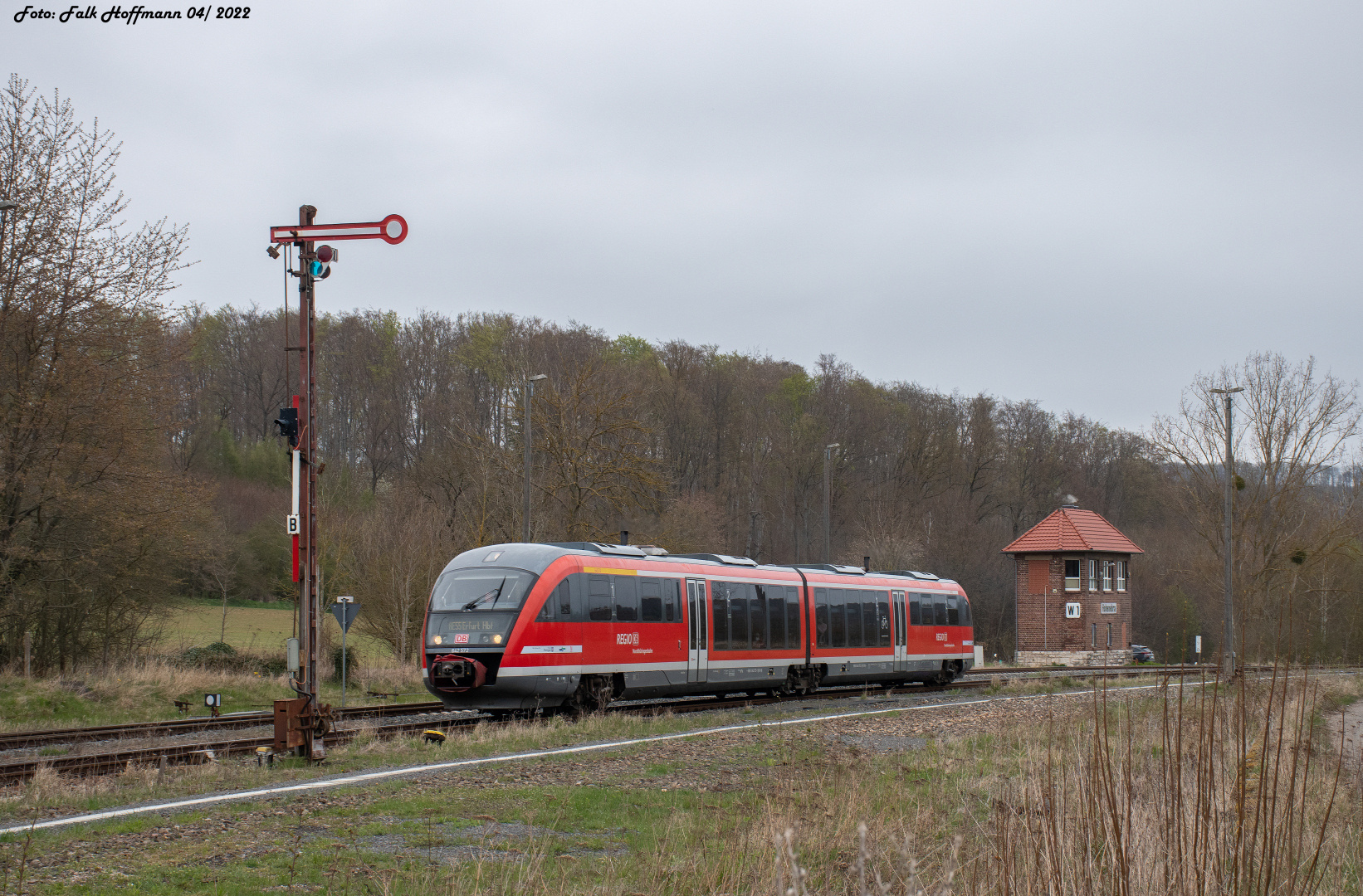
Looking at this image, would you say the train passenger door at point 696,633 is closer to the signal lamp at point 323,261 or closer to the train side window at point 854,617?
the train side window at point 854,617

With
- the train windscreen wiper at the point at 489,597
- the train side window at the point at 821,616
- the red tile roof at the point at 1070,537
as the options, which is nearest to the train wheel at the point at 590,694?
the train windscreen wiper at the point at 489,597

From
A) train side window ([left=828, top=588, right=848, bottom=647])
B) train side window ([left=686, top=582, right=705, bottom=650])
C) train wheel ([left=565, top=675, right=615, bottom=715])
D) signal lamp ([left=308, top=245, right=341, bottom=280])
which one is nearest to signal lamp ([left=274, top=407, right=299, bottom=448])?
signal lamp ([left=308, top=245, right=341, bottom=280])

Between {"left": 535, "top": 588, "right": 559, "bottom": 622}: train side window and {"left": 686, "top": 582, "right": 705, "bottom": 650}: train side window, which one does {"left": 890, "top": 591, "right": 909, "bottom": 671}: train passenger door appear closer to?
{"left": 686, "top": 582, "right": 705, "bottom": 650}: train side window

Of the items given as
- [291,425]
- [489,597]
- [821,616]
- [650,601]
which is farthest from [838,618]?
[291,425]

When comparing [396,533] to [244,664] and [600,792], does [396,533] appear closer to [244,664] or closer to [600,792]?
[244,664]

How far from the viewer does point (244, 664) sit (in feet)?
102

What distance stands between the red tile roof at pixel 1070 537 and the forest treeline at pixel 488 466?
12.4 feet

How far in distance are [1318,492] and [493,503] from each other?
Answer: 3646 centimetres

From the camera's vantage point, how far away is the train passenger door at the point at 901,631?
30.8 metres

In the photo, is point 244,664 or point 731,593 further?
point 244,664

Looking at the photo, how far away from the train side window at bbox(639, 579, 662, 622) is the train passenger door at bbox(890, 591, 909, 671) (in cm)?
1015

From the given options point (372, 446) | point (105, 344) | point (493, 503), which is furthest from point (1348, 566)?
point (105, 344)

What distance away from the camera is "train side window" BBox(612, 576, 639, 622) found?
2128 centimetres

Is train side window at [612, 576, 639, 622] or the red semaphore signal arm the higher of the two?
the red semaphore signal arm
